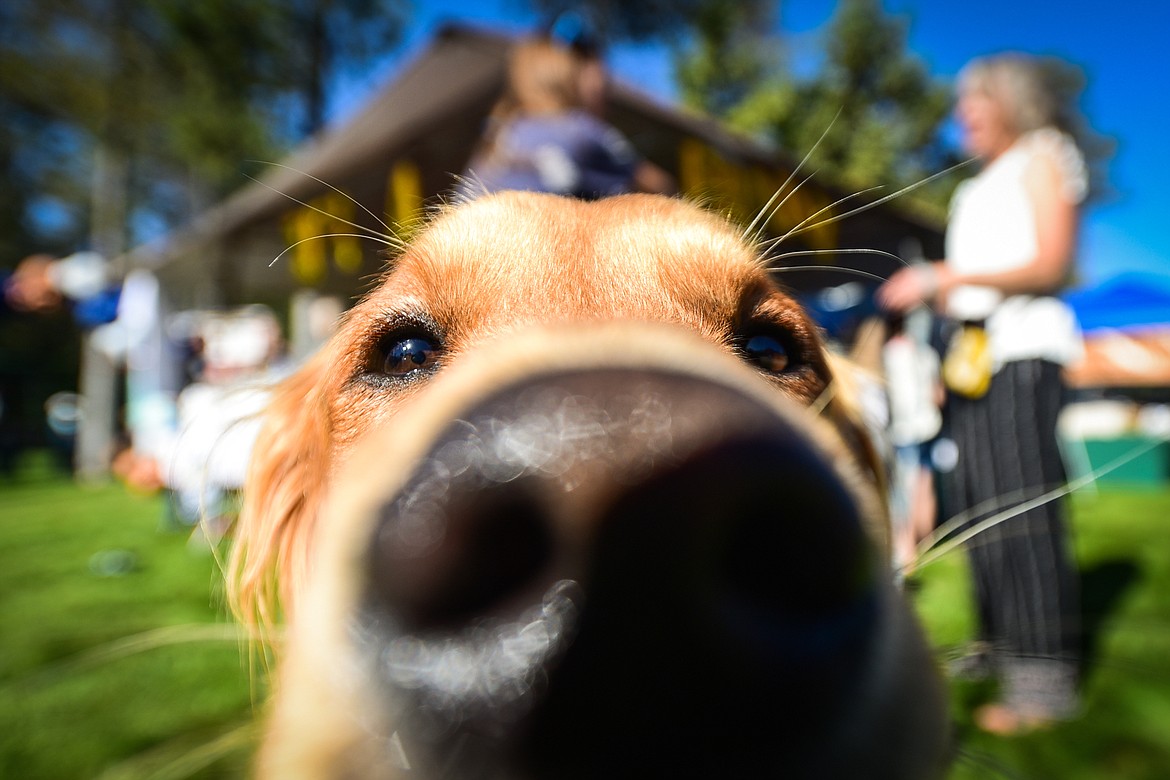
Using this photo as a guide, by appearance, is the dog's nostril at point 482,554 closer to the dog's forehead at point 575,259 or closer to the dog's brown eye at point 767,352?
the dog's forehead at point 575,259

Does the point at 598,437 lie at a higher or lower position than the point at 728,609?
higher

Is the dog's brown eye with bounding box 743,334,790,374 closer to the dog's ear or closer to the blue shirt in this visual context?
the blue shirt

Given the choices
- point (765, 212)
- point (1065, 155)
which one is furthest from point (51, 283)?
point (1065, 155)

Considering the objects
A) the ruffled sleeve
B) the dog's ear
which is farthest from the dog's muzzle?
the ruffled sleeve

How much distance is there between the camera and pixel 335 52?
192 inches

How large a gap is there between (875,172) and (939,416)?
66.3 feet

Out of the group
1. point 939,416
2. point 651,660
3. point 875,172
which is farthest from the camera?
point 875,172

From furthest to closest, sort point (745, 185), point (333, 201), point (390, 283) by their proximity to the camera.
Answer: point (745, 185) < point (333, 201) < point (390, 283)

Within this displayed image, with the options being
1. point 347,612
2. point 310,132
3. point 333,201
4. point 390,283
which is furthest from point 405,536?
point 310,132

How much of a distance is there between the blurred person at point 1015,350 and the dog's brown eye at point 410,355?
2413mm

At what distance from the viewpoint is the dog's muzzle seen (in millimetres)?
577

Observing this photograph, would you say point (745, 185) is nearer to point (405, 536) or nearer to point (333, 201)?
point (333, 201)

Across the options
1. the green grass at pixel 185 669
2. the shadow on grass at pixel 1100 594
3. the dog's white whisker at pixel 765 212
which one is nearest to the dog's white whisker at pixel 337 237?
the dog's white whisker at pixel 765 212

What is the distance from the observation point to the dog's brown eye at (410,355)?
1.62 meters
